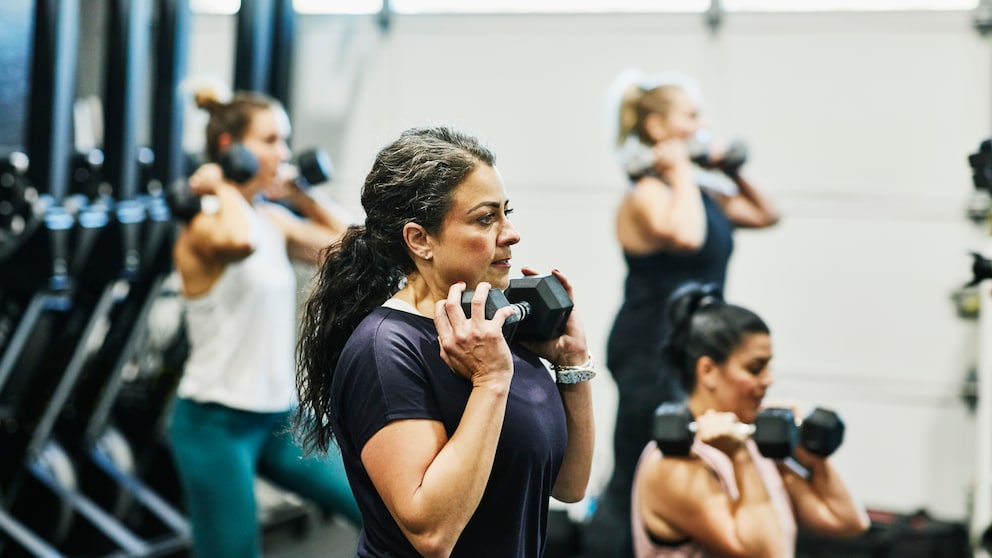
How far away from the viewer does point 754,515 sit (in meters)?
2.46

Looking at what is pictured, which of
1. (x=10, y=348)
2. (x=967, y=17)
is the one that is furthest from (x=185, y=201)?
(x=967, y=17)

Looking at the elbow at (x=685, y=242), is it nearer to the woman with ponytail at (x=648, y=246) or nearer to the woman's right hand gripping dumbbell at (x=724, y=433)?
the woman with ponytail at (x=648, y=246)

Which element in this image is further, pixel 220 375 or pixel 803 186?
pixel 803 186

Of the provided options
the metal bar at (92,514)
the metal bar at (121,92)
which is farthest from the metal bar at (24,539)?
the metal bar at (121,92)

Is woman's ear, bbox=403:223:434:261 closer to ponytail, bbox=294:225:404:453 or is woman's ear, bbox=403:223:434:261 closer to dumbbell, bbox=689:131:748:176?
ponytail, bbox=294:225:404:453

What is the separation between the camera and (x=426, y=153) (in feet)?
5.81

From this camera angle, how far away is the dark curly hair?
176cm

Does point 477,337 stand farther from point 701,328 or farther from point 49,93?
point 49,93

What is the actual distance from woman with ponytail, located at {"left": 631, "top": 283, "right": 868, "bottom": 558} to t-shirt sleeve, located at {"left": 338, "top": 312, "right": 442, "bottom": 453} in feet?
3.08

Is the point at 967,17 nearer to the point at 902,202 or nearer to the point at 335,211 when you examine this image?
the point at 902,202

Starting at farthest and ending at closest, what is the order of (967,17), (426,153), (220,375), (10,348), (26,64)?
(967,17) → (10,348) → (26,64) → (220,375) → (426,153)

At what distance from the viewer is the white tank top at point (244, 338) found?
10.3 ft

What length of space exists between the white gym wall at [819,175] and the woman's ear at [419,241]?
10.1ft

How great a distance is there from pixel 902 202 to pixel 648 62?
1132 millimetres
